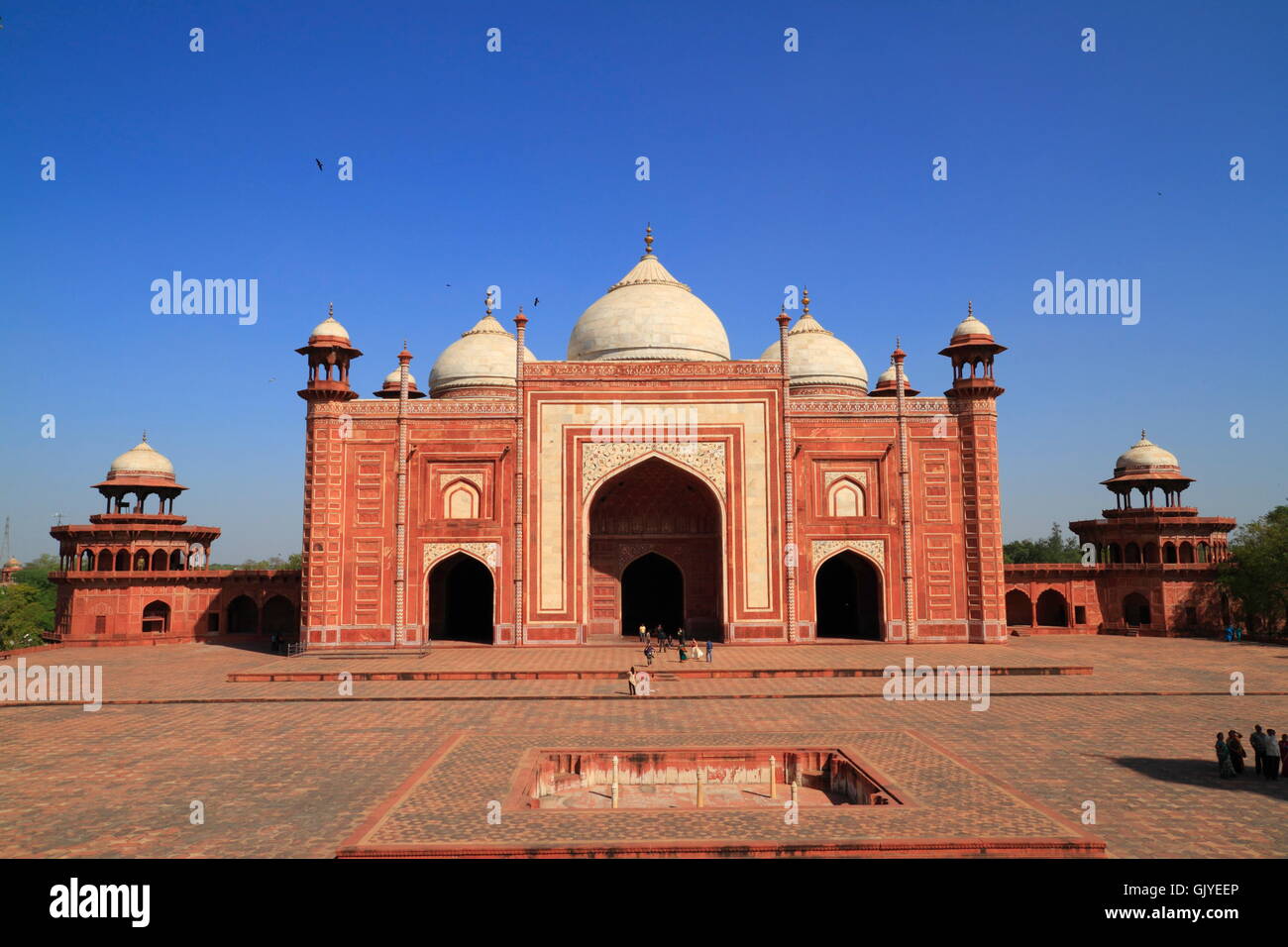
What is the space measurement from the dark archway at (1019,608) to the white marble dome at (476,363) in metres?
20.2

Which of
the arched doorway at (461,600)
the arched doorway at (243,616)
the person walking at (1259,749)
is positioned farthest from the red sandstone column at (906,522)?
the arched doorway at (243,616)

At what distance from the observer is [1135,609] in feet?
96.3

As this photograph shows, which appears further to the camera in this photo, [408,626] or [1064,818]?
[408,626]

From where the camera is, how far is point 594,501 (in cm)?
2580

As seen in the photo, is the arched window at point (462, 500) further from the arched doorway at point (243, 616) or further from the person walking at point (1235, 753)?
the person walking at point (1235, 753)

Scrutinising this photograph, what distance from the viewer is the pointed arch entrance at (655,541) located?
1013 inches

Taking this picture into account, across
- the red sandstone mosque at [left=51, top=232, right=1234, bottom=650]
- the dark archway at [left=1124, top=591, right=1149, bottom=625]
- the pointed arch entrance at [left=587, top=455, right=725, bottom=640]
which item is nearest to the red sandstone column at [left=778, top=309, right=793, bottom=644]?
the red sandstone mosque at [left=51, top=232, right=1234, bottom=650]

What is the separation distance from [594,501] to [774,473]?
5668mm

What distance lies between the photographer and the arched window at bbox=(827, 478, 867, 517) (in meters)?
24.6

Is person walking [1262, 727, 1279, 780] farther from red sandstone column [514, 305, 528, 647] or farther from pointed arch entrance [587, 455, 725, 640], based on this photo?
red sandstone column [514, 305, 528, 647]
